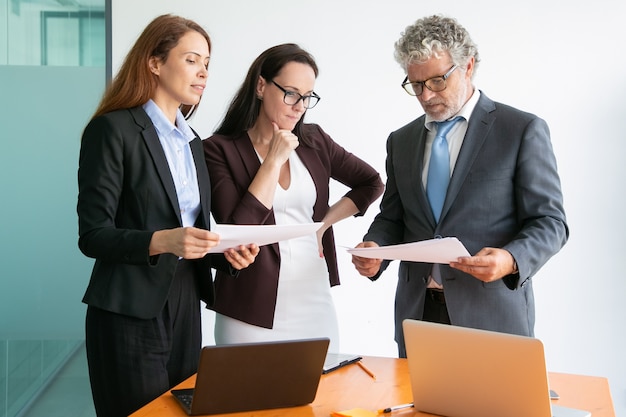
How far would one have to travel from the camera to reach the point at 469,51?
2578 mm

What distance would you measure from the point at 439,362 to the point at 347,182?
58.5 inches

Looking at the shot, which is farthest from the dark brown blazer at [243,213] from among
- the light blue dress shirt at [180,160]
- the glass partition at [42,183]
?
the glass partition at [42,183]

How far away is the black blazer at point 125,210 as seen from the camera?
88.6 inches

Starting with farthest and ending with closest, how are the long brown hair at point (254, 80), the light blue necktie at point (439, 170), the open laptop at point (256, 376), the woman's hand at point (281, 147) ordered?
the long brown hair at point (254, 80)
the woman's hand at point (281, 147)
the light blue necktie at point (439, 170)
the open laptop at point (256, 376)

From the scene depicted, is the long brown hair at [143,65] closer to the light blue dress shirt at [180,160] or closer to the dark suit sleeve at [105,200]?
the light blue dress shirt at [180,160]

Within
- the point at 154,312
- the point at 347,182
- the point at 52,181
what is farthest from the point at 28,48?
the point at 154,312

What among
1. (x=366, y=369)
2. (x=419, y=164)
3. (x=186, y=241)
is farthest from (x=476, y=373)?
(x=419, y=164)

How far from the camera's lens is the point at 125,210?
236 centimetres

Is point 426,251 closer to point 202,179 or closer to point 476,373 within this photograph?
point 476,373

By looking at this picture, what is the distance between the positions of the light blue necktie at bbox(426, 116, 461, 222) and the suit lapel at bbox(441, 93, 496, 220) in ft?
0.20

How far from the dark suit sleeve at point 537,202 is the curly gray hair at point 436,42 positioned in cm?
33

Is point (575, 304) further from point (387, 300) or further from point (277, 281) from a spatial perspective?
point (277, 281)

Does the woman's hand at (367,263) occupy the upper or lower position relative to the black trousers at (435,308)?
upper

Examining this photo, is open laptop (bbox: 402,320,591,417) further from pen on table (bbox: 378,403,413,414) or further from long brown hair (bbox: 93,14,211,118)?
long brown hair (bbox: 93,14,211,118)
